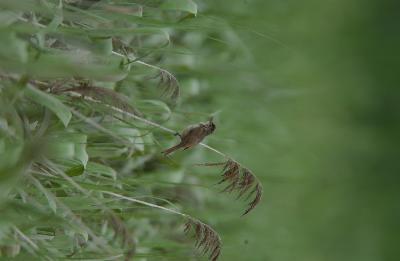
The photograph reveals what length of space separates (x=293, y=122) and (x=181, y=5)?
3.66 feet

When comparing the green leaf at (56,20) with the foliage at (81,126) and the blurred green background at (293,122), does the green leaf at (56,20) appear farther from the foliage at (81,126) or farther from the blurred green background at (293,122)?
the blurred green background at (293,122)

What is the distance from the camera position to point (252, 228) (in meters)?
1.60

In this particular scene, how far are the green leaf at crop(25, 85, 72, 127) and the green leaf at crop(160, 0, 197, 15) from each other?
21 cm

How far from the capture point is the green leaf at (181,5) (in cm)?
96

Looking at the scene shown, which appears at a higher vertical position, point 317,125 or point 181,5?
point 181,5

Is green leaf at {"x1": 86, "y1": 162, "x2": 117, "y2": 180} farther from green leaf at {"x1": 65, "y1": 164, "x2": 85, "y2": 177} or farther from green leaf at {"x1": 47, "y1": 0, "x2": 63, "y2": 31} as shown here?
green leaf at {"x1": 47, "y1": 0, "x2": 63, "y2": 31}

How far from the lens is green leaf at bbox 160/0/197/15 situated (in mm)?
959

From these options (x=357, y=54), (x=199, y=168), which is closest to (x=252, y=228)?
(x=199, y=168)

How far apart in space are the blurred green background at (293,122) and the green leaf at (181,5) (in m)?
0.02

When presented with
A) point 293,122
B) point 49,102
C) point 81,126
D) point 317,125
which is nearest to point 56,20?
point 49,102

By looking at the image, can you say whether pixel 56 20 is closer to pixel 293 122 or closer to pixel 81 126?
pixel 81 126

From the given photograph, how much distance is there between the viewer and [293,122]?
2043 millimetres

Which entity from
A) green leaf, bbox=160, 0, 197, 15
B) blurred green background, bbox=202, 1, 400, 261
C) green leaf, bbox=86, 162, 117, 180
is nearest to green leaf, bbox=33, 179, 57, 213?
green leaf, bbox=86, 162, 117, 180

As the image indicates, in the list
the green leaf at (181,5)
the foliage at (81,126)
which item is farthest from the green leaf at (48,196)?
the green leaf at (181,5)
